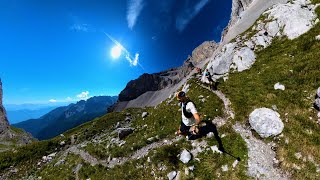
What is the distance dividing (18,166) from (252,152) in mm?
41251

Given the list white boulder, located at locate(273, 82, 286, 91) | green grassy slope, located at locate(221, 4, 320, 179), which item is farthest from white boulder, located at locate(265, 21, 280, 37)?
white boulder, located at locate(273, 82, 286, 91)

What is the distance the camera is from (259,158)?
22.1m

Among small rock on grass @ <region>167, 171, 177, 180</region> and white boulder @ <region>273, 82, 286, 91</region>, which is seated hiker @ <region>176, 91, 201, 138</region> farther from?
white boulder @ <region>273, 82, 286, 91</region>

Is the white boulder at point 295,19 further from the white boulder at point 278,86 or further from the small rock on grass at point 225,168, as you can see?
the small rock on grass at point 225,168

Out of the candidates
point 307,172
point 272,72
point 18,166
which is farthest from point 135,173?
point 18,166

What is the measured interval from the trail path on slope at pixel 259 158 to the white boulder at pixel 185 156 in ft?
17.7

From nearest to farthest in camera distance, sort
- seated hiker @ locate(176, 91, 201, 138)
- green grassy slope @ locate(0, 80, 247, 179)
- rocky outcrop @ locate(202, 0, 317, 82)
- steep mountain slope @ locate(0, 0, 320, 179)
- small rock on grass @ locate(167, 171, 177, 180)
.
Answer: seated hiker @ locate(176, 91, 201, 138), steep mountain slope @ locate(0, 0, 320, 179), green grassy slope @ locate(0, 80, 247, 179), small rock on grass @ locate(167, 171, 177, 180), rocky outcrop @ locate(202, 0, 317, 82)

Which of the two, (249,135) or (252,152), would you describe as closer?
(252,152)

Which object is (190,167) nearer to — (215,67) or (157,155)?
(157,155)

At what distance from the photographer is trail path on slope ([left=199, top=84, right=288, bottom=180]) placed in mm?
20328

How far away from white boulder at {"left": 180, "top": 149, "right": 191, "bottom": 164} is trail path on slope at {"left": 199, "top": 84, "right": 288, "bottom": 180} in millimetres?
5391

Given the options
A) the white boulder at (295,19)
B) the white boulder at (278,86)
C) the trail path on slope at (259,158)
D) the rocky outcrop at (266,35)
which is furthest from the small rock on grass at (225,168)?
the white boulder at (295,19)

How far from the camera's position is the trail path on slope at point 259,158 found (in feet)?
66.7

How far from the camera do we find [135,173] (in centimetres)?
2589
